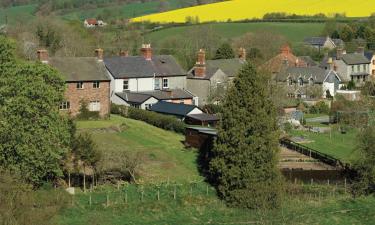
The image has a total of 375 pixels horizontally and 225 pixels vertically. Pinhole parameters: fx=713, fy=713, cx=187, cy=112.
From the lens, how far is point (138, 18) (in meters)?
127

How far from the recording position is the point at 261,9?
124 meters

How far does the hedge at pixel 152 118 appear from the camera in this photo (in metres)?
47.5

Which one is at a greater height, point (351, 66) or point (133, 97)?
point (351, 66)

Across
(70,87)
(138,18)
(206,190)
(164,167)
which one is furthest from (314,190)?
(138,18)

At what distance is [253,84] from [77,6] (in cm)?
11517

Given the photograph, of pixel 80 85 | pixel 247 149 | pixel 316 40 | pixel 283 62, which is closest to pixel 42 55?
pixel 80 85

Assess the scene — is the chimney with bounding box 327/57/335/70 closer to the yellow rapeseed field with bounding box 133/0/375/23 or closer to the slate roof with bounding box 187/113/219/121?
the slate roof with bounding box 187/113/219/121

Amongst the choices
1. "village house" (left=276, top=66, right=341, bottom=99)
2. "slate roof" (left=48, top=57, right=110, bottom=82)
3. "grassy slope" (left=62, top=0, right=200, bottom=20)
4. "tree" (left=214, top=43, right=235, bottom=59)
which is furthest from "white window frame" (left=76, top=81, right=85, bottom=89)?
"grassy slope" (left=62, top=0, right=200, bottom=20)

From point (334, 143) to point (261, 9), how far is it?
78.5 metres

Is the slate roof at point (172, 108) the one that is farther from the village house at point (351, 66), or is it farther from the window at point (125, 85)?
the village house at point (351, 66)

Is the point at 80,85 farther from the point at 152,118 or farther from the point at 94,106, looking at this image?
the point at 152,118

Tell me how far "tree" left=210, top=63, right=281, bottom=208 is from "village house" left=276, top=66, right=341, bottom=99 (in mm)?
31185

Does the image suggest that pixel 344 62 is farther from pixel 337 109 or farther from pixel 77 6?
pixel 77 6

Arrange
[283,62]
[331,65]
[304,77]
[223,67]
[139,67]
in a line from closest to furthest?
1. [139,67]
2. [223,67]
3. [304,77]
4. [283,62]
5. [331,65]
